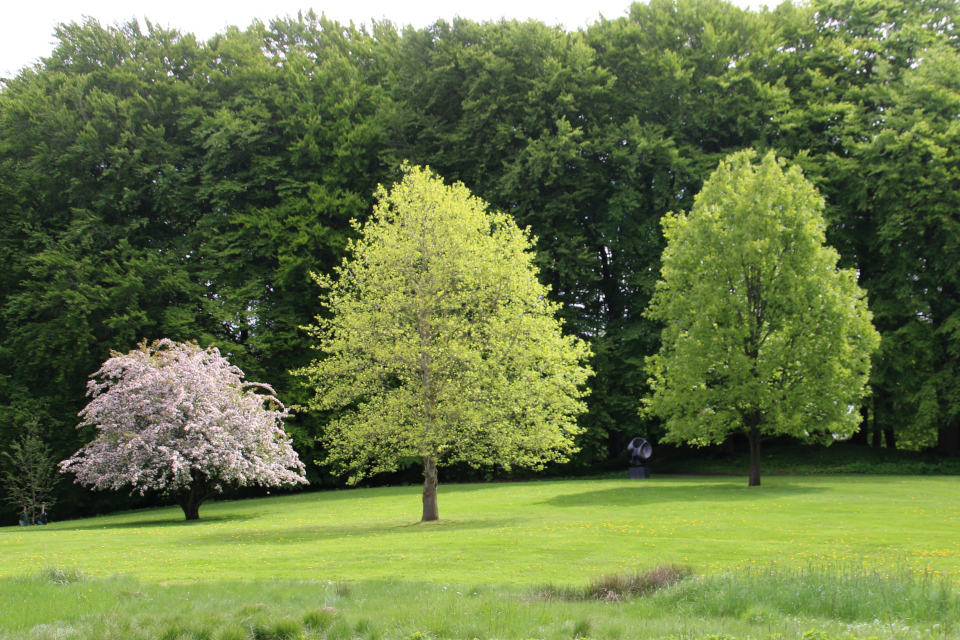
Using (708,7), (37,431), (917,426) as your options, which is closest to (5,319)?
(37,431)

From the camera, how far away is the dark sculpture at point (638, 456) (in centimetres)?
3469

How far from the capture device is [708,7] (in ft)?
126

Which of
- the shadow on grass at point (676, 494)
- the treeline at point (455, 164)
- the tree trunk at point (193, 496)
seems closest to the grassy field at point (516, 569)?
the shadow on grass at point (676, 494)

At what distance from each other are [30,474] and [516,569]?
25.8 m

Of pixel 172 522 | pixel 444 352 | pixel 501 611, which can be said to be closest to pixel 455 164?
pixel 444 352

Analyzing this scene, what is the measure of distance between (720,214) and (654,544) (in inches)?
675

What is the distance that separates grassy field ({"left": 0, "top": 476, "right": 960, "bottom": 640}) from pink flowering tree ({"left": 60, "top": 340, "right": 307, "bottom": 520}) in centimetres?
168

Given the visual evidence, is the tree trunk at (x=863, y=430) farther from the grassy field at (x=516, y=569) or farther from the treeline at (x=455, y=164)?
the grassy field at (x=516, y=569)

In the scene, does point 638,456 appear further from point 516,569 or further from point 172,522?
point 516,569

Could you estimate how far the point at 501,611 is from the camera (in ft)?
28.1

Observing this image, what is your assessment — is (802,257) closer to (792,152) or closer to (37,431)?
(792,152)

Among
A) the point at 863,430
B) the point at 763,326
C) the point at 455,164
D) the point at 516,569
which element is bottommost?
the point at 516,569

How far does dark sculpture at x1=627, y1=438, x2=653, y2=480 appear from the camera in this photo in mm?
34688

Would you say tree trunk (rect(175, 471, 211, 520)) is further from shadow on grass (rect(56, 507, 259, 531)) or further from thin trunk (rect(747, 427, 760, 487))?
thin trunk (rect(747, 427, 760, 487))
